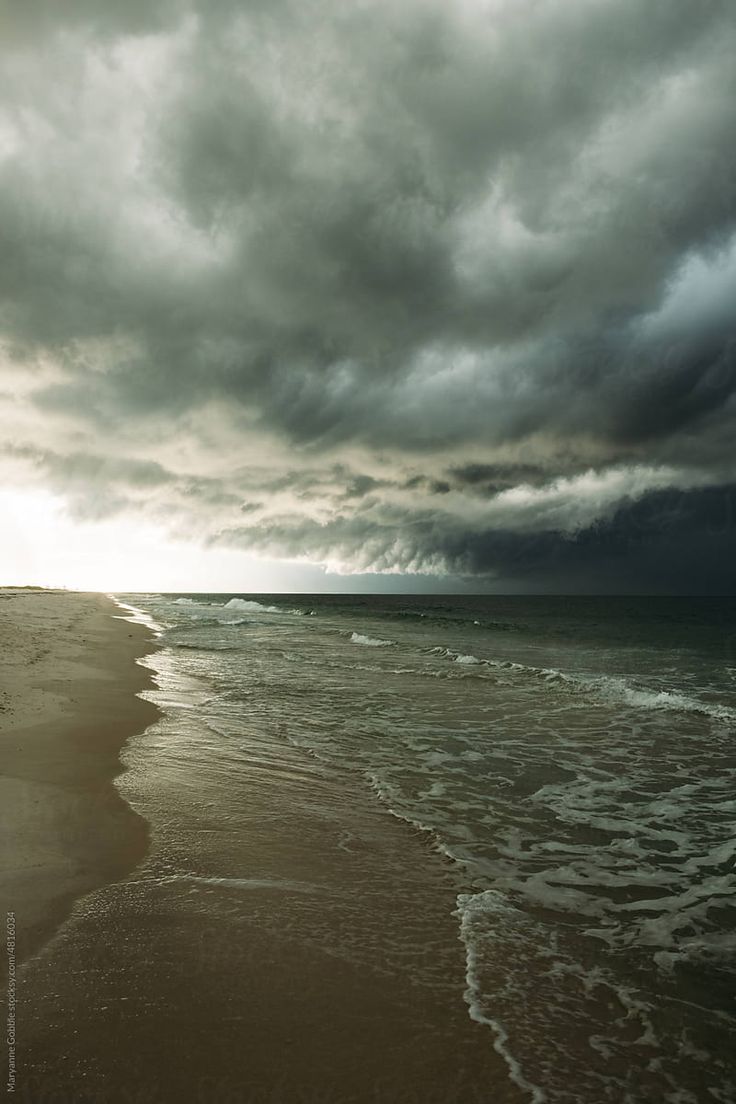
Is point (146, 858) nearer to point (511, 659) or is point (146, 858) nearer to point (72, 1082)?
point (72, 1082)

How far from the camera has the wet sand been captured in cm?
328

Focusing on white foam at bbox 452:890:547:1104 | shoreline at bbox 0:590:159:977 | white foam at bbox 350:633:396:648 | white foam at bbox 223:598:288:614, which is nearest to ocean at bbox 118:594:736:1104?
white foam at bbox 452:890:547:1104

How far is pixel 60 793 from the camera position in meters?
7.66

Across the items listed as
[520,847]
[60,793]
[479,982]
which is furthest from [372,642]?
[479,982]

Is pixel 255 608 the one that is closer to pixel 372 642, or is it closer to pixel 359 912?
pixel 372 642

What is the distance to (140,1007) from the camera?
3.74m

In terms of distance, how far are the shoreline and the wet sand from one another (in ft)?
0.35

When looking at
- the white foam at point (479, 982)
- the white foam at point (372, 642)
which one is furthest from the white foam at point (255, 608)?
the white foam at point (479, 982)

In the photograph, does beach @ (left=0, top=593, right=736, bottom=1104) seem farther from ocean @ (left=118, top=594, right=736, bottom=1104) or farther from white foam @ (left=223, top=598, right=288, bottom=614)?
white foam @ (left=223, top=598, right=288, bottom=614)

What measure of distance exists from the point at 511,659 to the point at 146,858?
27354 mm

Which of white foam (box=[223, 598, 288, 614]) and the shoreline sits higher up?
the shoreline

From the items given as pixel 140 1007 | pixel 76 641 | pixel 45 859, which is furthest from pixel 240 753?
pixel 76 641

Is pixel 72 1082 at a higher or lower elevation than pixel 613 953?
higher

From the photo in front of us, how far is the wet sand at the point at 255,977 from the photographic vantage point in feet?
10.8
